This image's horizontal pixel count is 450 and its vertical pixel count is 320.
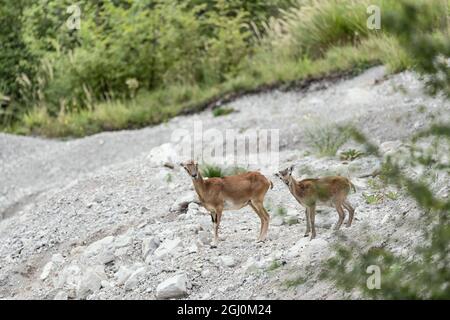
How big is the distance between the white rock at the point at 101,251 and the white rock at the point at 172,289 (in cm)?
105

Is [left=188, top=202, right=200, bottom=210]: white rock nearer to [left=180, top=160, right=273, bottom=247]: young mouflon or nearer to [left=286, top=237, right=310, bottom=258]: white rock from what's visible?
[left=180, top=160, right=273, bottom=247]: young mouflon

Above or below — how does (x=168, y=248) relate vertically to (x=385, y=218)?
below

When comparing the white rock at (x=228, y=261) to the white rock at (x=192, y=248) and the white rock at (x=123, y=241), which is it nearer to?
the white rock at (x=192, y=248)

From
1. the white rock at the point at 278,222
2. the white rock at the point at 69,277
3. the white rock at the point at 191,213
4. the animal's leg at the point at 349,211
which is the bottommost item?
the white rock at the point at 69,277

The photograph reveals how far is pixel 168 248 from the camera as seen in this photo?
689 centimetres


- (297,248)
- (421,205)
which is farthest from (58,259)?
(421,205)

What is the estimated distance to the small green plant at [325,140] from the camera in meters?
9.43

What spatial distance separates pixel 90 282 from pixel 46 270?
0.86 metres

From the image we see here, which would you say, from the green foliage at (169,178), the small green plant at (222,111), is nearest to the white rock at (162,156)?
the green foliage at (169,178)

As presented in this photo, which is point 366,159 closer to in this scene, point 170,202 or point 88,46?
point 170,202

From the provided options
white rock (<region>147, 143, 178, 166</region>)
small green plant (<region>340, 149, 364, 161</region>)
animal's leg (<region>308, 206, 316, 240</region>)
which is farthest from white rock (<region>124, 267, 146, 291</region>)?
white rock (<region>147, 143, 178, 166</region>)

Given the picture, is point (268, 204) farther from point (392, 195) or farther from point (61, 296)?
point (61, 296)

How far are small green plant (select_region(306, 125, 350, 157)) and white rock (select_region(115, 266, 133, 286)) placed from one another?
2944 millimetres

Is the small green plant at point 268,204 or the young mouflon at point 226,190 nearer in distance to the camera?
the young mouflon at point 226,190
